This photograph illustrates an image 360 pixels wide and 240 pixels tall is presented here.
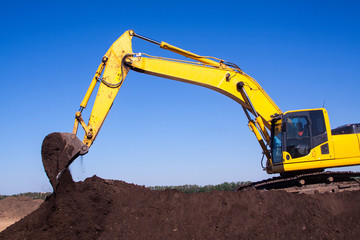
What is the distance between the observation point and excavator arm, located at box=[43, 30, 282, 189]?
33.4 feet

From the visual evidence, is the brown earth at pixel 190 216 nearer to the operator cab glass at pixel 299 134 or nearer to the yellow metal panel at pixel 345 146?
the yellow metal panel at pixel 345 146

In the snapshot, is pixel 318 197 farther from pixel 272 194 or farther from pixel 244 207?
pixel 244 207

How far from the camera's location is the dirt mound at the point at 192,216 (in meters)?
9.10

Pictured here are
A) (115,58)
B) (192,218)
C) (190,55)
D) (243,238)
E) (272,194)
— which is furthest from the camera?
(190,55)

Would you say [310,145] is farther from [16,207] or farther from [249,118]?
[16,207]

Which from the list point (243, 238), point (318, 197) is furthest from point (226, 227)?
point (318, 197)

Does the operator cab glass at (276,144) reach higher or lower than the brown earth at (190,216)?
higher

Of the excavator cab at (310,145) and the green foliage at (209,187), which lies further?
the green foliage at (209,187)

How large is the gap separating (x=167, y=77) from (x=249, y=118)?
3.05m

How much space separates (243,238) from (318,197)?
2.73 m

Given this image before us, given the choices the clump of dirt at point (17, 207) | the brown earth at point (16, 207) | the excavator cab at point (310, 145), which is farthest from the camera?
the clump of dirt at point (17, 207)

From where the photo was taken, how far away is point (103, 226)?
9.72 meters

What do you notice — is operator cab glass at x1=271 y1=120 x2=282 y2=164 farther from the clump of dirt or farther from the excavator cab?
the clump of dirt

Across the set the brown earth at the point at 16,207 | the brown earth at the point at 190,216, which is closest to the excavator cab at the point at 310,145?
the brown earth at the point at 190,216
